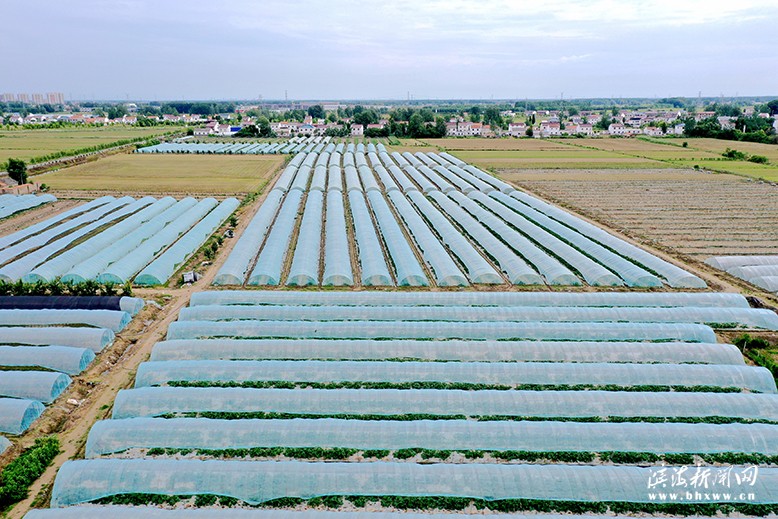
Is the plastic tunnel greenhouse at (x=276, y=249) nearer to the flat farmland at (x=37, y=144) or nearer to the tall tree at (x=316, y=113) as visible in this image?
the flat farmland at (x=37, y=144)

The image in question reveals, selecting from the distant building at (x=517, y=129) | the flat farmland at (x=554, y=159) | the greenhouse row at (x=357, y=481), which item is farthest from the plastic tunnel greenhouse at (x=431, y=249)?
the distant building at (x=517, y=129)

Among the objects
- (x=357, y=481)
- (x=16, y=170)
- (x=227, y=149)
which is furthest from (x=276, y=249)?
(x=227, y=149)

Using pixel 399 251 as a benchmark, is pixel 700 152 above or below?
above

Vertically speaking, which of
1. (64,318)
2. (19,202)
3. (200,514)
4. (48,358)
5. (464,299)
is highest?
(19,202)

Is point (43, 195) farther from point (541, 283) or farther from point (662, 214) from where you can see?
point (662, 214)

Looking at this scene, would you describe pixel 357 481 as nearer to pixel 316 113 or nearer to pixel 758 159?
pixel 758 159

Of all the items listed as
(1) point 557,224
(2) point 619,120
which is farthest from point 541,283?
(2) point 619,120
